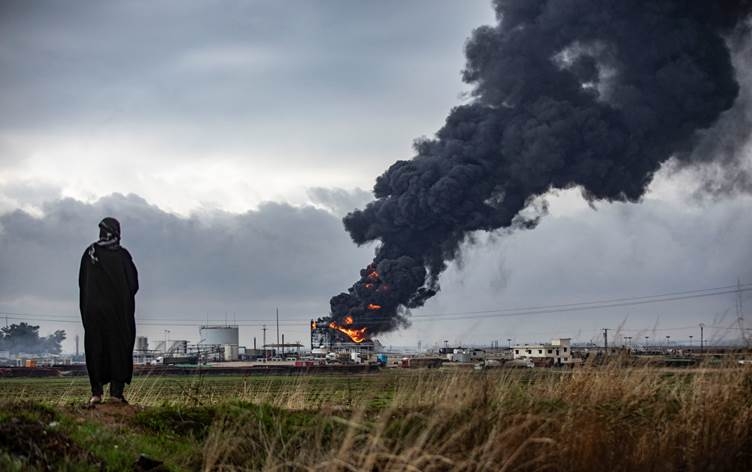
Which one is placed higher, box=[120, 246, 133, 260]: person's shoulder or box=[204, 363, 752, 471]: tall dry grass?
box=[120, 246, 133, 260]: person's shoulder

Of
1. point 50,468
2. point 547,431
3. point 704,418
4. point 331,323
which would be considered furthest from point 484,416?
point 331,323

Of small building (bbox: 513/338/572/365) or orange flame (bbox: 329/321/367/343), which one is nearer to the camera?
small building (bbox: 513/338/572/365)

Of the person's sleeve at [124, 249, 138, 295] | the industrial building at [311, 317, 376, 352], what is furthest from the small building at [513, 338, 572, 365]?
the person's sleeve at [124, 249, 138, 295]

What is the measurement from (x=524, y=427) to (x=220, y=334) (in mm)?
146672

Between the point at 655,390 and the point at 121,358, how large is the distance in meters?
9.82

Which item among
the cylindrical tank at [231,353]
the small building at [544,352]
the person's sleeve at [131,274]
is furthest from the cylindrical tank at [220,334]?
the person's sleeve at [131,274]

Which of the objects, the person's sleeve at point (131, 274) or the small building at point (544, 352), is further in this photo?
the small building at point (544, 352)

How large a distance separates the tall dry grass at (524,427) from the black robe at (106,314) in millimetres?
3874

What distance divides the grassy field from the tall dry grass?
0.03m

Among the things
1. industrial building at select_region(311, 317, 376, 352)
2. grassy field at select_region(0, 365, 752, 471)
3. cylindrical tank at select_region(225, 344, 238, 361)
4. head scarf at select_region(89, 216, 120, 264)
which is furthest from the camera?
cylindrical tank at select_region(225, 344, 238, 361)

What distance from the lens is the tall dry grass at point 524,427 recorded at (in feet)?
36.3

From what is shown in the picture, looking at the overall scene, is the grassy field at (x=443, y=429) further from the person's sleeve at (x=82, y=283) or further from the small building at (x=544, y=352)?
the small building at (x=544, y=352)

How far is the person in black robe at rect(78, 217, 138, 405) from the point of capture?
17.3m

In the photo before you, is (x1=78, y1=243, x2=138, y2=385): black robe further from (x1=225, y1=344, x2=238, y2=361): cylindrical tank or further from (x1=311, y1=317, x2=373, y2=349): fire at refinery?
(x1=225, y1=344, x2=238, y2=361): cylindrical tank
